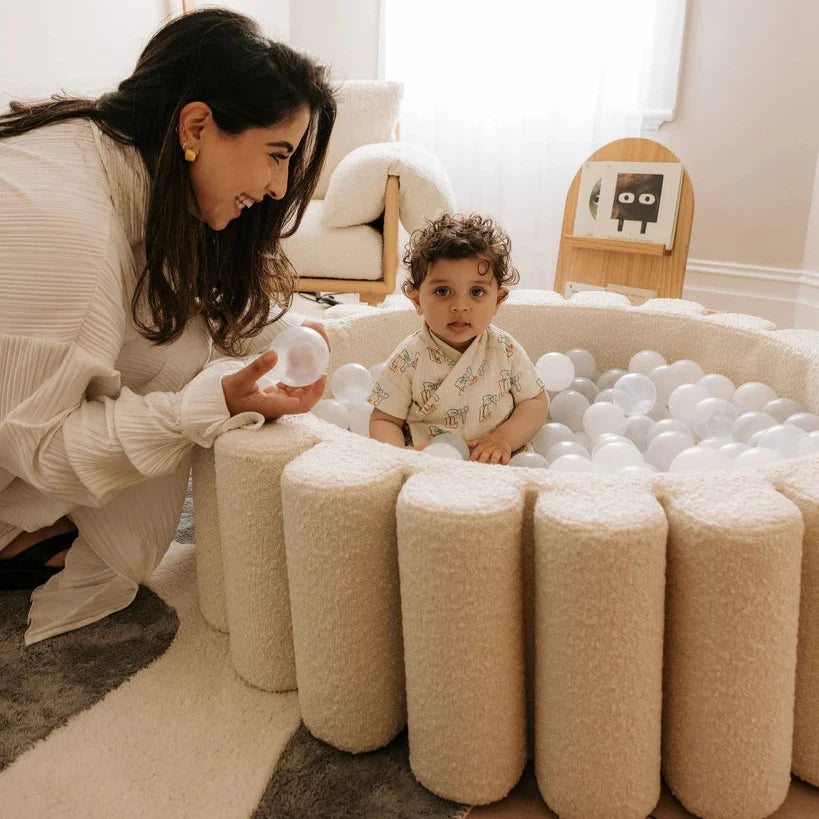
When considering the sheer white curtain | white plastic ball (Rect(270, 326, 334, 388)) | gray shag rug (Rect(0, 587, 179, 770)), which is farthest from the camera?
the sheer white curtain

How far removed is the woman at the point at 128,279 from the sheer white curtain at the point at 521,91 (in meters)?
2.09

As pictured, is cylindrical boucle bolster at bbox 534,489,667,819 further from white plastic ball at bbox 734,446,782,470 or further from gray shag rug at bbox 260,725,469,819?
white plastic ball at bbox 734,446,782,470

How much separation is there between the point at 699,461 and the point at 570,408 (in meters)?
0.39

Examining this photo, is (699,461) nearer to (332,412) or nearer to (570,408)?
(570,408)

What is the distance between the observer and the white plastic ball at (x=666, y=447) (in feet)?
4.07

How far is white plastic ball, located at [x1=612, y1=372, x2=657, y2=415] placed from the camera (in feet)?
4.67

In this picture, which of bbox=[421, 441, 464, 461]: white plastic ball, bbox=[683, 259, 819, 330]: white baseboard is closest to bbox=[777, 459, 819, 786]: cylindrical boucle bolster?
bbox=[421, 441, 464, 461]: white plastic ball

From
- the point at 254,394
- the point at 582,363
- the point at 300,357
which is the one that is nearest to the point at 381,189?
the point at 582,363

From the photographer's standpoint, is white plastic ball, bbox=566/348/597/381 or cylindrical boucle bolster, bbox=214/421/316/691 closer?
cylindrical boucle bolster, bbox=214/421/316/691

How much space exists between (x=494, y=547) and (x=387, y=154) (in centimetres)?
178

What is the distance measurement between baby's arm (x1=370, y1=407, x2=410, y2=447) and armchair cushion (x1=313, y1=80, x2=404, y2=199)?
4.98ft

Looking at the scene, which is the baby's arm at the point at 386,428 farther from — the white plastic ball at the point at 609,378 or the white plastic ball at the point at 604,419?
the white plastic ball at the point at 609,378

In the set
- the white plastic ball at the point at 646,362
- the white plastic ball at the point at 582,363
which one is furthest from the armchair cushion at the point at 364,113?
the white plastic ball at the point at 646,362

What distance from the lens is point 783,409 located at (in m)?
1.32
